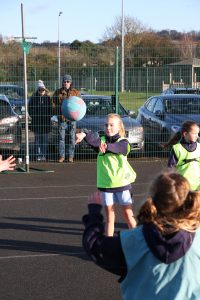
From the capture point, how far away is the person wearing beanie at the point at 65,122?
11969 mm

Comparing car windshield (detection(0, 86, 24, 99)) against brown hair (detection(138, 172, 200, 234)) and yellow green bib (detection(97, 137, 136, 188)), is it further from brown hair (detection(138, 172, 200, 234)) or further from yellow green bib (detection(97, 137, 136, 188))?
brown hair (detection(138, 172, 200, 234))

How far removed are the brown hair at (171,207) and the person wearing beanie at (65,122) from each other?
953cm

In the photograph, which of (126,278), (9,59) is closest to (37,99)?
(9,59)

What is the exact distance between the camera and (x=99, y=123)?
1276 centimetres

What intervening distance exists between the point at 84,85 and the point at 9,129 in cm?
236

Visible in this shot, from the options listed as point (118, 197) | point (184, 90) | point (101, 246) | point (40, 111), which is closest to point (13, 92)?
point (40, 111)

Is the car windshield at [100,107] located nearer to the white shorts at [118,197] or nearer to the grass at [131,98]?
the grass at [131,98]

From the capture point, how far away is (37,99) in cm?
1229

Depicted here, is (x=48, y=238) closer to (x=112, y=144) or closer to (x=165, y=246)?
(x=112, y=144)

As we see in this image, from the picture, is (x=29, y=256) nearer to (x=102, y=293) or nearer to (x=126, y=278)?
(x=102, y=293)

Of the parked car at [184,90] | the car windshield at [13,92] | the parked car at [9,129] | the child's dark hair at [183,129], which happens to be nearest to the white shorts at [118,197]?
the child's dark hair at [183,129]

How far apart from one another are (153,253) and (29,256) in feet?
12.4

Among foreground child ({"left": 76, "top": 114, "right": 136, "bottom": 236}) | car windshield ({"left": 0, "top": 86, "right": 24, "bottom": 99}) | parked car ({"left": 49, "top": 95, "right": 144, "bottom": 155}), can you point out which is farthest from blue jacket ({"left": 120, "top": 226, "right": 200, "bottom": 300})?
car windshield ({"left": 0, "top": 86, "right": 24, "bottom": 99})

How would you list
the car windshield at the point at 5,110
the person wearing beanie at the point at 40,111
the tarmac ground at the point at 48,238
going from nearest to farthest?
1. the tarmac ground at the point at 48,238
2. the person wearing beanie at the point at 40,111
3. the car windshield at the point at 5,110
